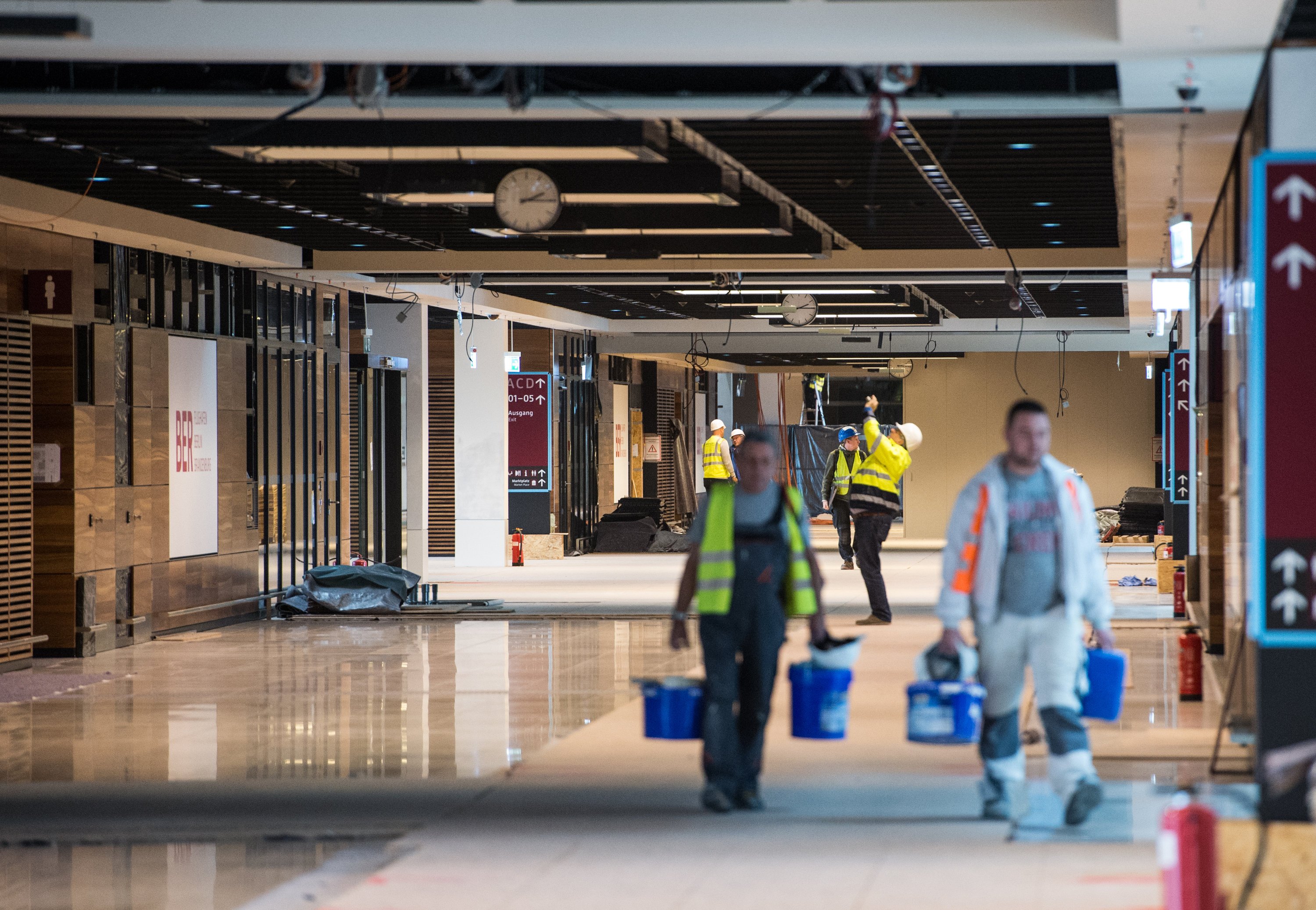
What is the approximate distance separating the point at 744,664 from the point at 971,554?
103 centimetres

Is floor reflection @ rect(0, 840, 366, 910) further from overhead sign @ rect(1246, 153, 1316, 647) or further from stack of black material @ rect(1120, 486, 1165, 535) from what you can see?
stack of black material @ rect(1120, 486, 1165, 535)

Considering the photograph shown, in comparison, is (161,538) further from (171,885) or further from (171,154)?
(171,885)

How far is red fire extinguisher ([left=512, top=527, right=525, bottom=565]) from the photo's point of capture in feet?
70.9

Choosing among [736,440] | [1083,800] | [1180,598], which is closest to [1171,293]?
[1180,598]

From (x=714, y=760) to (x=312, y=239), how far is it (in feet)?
30.2

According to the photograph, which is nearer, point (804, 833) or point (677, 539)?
point (804, 833)

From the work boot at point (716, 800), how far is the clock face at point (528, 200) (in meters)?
4.15

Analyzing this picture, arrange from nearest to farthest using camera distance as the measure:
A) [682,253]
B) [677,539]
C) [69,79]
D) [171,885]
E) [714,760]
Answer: [171,885], [714,760], [69,79], [682,253], [677,539]

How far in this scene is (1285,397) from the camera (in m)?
5.80

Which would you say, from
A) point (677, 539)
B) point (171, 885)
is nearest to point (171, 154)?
point (171, 885)

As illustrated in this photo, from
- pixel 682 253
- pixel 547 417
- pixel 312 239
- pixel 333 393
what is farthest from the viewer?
pixel 547 417

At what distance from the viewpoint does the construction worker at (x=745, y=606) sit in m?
6.19

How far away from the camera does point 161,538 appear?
13.2 m

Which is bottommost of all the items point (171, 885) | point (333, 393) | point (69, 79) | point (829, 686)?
point (171, 885)
